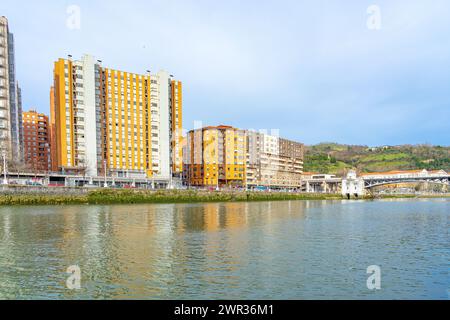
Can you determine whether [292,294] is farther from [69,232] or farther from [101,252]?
[69,232]

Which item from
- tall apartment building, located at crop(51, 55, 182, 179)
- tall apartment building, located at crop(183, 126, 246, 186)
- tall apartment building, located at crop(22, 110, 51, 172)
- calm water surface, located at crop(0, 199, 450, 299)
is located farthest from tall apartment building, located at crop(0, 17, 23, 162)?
calm water surface, located at crop(0, 199, 450, 299)

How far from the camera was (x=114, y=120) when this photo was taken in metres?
133

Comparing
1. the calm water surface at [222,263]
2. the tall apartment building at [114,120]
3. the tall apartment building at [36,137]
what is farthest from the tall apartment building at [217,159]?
the calm water surface at [222,263]

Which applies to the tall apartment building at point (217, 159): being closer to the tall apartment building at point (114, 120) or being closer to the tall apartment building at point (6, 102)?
the tall apartment building at point (114, 120)

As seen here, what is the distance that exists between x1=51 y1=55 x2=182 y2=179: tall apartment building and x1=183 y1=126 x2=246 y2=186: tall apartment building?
26.9 meters

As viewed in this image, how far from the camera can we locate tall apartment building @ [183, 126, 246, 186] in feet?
568

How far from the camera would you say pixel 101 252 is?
25203 mm

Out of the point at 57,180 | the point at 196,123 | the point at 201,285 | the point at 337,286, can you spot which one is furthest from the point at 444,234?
the point at 196,123

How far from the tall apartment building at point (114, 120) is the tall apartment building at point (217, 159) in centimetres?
2695

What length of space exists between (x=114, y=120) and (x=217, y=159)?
57.8 m

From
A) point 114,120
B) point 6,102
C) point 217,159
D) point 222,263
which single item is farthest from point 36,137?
point 222,263

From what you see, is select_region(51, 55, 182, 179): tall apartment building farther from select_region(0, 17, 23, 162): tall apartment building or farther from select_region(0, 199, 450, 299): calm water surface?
select_region(0, 199, 450, 299): calm water surface

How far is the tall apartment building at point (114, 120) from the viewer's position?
122 m
